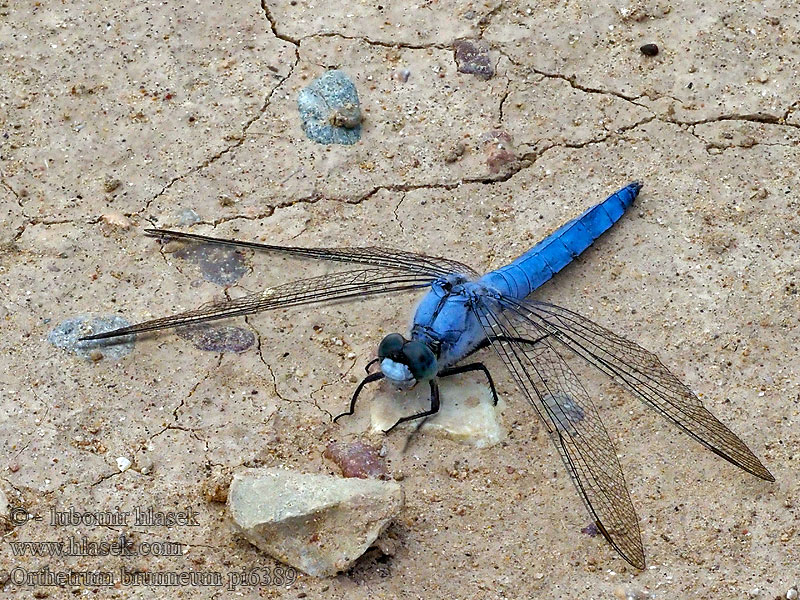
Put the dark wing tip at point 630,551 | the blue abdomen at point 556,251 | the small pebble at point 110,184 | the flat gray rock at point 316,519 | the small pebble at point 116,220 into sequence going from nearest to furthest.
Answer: the flat gray rock at point 316,519 < the dark wing tip at point 630,551 < the blue abdomen at point 556,251 < the small pebble at point 116,220 < the small pebble at point 110,184

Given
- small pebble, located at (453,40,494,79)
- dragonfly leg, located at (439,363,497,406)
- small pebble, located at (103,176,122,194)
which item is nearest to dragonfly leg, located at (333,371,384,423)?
dragonfly leg, located at (439,363,497,406)

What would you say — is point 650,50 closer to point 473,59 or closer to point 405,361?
point 473,59

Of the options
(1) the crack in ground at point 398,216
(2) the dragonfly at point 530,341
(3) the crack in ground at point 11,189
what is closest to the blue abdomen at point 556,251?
(2) the dragonfly at point 530,341

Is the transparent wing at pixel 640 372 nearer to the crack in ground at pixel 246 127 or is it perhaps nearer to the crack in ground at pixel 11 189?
the crack in ground at pixel 246 127

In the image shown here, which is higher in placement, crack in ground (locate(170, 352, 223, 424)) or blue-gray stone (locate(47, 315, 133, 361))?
blue-gray stone (locate(47, 315, 133, 361))

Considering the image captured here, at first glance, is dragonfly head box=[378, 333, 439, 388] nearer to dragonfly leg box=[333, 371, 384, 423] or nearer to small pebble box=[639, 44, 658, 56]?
dragonfly leg box=[333, 371, 384, 423]

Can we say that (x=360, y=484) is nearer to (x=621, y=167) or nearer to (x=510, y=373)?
(x=510, y=373)
